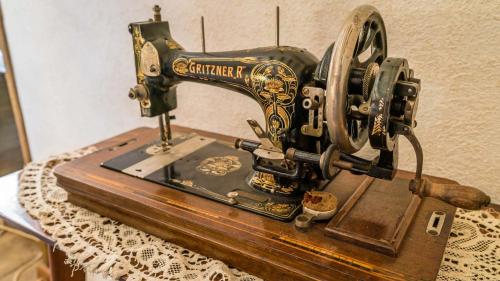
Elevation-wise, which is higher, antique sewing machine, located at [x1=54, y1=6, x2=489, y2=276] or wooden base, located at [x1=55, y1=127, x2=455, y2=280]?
antique sewing machine, located at [x1=54, y1=6, x2=489, y2=276]

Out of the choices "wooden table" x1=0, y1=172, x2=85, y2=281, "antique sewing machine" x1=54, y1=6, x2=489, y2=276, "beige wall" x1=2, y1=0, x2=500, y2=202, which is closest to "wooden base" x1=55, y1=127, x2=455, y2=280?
"antique sewing machine" x1=54, y1=6, x2=489, y2=276

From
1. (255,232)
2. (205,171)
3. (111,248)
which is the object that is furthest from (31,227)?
(255,232)

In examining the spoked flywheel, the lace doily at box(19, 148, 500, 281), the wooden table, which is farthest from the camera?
the wooden table

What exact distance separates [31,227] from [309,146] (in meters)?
0.65

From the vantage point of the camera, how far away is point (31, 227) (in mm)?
998

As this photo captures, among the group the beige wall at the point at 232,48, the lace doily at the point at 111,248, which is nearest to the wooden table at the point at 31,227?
the lace doily at the point at 111,248

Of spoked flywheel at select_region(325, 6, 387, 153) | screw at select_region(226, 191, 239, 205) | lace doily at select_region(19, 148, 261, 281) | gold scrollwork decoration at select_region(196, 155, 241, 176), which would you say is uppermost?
spoked flywheel at select_region(325, 6, 387, 153)

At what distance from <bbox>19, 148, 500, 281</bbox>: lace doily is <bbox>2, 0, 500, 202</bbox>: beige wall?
23 cm

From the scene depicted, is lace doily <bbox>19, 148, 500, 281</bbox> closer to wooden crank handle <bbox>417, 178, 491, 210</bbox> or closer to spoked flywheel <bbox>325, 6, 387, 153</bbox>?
wooden crank handle <bbox>417, 178, 491, 210</bbox>

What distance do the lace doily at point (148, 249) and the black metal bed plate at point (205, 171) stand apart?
0.42 ft

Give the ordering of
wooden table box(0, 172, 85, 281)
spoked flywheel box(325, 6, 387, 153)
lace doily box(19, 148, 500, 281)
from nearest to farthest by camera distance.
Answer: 1. spoked flywheel box(325, 6, 387, 153)
2. lace doily box(19, 148, 500, 281)
3. wooden table box(0, 172, 85, 281)

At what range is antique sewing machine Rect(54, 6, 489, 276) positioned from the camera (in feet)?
2.41

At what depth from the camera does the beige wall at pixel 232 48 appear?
104 cm

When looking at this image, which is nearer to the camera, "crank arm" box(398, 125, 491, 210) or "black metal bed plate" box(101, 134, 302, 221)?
"crank arm" box(398, 125, 491, 210)
